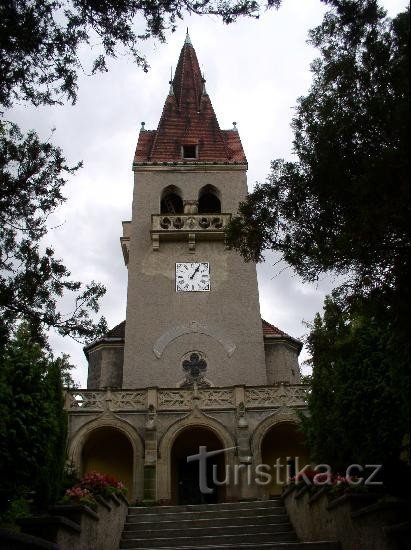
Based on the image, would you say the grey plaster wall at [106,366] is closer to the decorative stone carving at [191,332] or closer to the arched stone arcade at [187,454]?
the decorative stone carving at [191,332]

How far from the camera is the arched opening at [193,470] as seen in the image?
24609 mm

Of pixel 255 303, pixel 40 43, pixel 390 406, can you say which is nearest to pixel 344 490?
pixel 390 406

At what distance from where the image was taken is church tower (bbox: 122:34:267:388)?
1083 inches

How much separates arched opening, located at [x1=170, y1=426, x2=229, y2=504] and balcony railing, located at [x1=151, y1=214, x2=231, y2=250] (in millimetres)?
9852

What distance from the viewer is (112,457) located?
26.0 metres

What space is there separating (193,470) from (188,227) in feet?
39.2

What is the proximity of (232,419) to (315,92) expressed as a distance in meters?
17.7

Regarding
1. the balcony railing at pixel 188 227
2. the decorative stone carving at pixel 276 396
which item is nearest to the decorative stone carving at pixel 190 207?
the balcony railing at pixel 188 227

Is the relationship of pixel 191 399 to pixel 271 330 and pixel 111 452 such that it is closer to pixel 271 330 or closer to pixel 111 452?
pixel 111 452

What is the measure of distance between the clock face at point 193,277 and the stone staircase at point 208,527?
45.0 feet

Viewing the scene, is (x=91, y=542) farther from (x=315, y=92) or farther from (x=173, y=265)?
(x=173, y=265)

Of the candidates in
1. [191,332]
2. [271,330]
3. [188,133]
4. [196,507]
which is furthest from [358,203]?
[188,133]

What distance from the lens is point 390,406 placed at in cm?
965

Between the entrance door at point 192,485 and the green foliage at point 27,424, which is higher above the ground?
the entrance door at point 192,485
